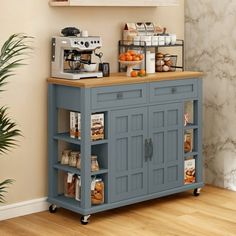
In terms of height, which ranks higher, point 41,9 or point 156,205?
point 41,9

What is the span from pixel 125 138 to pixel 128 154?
0.12 metres

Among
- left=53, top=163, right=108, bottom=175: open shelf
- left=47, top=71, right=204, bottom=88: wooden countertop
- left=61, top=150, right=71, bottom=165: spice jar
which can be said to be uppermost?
left=47, top=71, right=204, bottom=88: wooden countertop

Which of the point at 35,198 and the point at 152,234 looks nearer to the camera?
the point at 152,234

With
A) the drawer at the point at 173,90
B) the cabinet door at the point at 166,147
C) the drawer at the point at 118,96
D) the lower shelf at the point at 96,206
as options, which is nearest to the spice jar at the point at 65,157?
the lower shelf at the point at 96,206

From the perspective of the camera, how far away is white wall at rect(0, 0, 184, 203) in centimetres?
446

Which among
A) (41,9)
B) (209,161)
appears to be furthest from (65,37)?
(209,161)

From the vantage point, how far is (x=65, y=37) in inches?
177

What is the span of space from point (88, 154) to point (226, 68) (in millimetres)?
1513

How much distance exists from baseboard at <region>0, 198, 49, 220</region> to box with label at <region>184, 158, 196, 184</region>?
3.69ft

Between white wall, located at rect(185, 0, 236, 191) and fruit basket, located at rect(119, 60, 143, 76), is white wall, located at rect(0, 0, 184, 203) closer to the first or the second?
fruit basket, located at rect(119, 60, 143, 76)

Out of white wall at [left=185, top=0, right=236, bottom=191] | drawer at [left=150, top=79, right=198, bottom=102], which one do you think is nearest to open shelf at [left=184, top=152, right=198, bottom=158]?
white wall at [left=185, top=0, right=236, bottom=191]

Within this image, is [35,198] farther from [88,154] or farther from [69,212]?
[88,154]

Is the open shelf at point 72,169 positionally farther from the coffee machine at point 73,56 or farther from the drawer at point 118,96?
the coffee machine at point 73,56

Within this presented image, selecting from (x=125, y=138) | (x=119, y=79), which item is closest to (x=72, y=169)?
(x=125, y=138)
